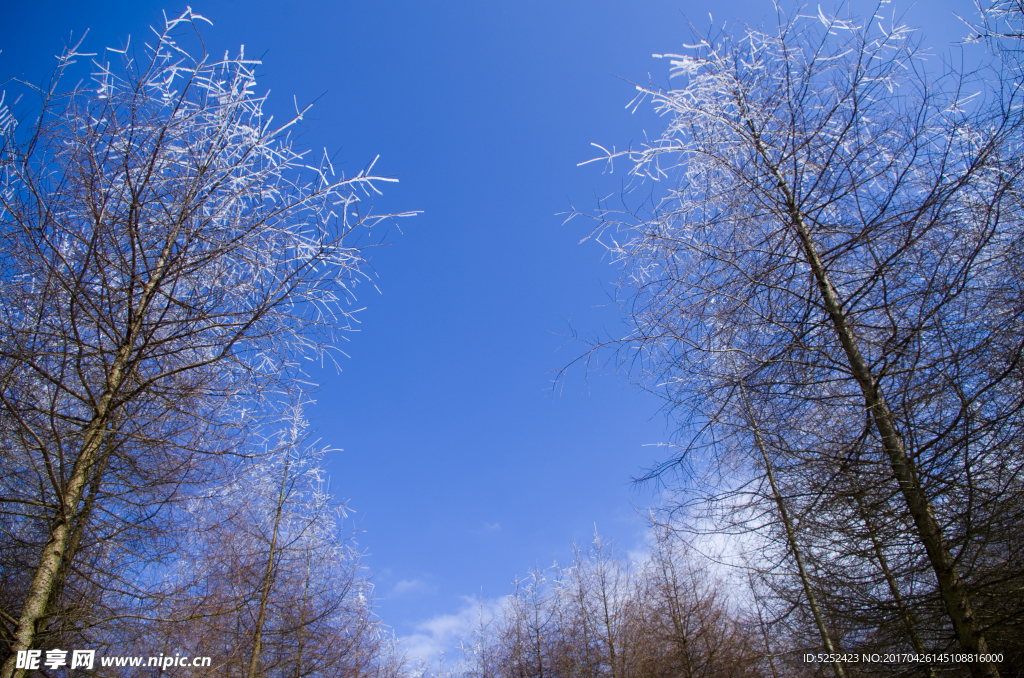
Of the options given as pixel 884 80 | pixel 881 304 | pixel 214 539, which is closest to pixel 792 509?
pixel 881 304

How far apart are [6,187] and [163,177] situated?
0.74 m

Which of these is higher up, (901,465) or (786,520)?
(901,465)

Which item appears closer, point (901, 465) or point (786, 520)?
point (901, 465)

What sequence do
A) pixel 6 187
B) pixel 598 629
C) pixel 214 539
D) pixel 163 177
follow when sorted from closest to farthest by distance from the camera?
1. pixel 6 187
2. pixel 163 177
3. pixel 214 539
4. pixel 598 629

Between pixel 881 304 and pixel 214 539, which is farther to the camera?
pixel 214 539

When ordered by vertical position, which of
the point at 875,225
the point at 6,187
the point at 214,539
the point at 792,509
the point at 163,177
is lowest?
the point at 792,509

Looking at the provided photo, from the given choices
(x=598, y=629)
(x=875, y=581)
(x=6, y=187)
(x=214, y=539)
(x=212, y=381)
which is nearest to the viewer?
(x=6, y=187)

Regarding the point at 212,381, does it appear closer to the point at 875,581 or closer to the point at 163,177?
the point at 163,177

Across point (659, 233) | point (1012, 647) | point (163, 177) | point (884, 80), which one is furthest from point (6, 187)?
point (1012, 647)

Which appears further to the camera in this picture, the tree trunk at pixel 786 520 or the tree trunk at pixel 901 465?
the tree trunk at pixel 786 520

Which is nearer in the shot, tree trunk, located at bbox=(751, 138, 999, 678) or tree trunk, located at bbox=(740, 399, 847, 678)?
tree trunk, located at bbox=(751, 138, 999, 678)

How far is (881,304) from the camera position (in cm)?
325

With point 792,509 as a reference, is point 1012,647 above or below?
below

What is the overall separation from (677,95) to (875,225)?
162 cm
